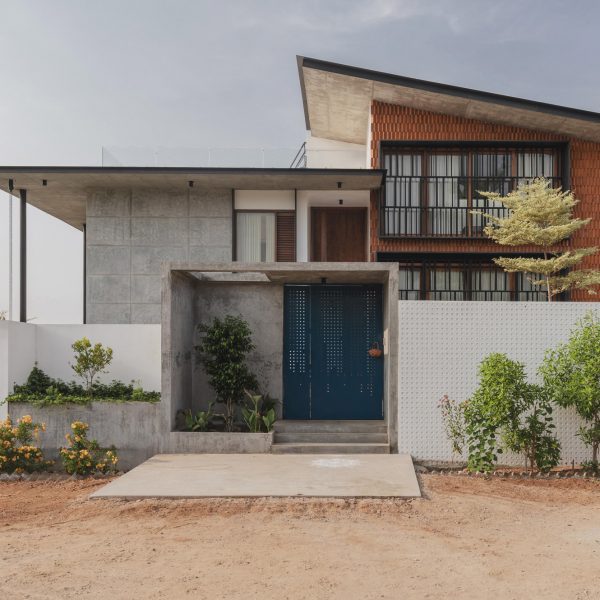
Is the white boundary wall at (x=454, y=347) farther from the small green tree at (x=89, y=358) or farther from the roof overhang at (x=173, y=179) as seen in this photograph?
the roof overhang at (x=173, y=179)

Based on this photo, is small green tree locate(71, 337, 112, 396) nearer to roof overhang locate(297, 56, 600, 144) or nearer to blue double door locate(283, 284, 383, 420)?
blue double door locate(283, 284, 383, 420)

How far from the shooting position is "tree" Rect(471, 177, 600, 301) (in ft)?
50.1

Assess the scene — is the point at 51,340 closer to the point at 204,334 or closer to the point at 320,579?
the point at 204,334

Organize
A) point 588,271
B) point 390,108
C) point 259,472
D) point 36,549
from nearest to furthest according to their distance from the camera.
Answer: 1. point 36,549
2. point 259,472
3. point 588,271
4. point 390,108

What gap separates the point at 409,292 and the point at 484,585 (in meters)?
11.8

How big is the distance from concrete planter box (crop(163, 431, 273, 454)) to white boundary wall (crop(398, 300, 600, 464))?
2232 mm

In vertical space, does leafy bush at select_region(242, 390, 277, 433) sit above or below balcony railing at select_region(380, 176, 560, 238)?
below

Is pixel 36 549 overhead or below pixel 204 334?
below

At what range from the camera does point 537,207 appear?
15297mm

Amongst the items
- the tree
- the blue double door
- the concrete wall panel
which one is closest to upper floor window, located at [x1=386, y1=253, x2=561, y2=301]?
the tree

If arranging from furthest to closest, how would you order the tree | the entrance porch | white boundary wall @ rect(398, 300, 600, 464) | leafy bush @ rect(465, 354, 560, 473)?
the tree
the entrance porch
white boundary wall @ rect(398, 300, 600, 464)
leafy bush @ rect(465, 354, 560, 473)

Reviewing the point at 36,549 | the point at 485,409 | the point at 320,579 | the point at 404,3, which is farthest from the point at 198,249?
the point at 320,579

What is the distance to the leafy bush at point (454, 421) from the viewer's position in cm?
1061

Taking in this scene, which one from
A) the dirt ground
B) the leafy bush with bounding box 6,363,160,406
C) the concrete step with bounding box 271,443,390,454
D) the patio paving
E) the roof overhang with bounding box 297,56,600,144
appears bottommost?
the dirt ground
